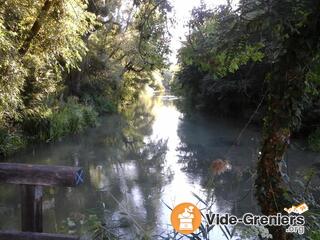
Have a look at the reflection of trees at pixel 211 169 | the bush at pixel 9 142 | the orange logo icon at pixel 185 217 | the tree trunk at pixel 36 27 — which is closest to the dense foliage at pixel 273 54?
the orange logo icon at pixel 185 217

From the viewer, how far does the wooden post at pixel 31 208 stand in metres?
3.34

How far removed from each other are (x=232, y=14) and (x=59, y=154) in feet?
36.9

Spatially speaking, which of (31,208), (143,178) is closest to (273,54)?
(31,208)

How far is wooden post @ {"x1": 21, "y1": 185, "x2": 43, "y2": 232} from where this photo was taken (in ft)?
11.0

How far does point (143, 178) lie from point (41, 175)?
22.1 feet

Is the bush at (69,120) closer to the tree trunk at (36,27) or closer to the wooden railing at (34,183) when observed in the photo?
the tree trunk at (36,27)

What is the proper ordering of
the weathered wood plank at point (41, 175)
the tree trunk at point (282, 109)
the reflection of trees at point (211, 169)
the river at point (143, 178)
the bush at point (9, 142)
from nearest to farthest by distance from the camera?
the tree trunk at point (282, 109)
the weathered wood plank at point (41, 175)
the river at point (143, 178)
the reflection of trees at point (211, 169)
the bush at point (9, 142)

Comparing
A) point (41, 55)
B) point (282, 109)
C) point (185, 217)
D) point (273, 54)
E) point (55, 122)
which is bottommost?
point (185, 217)

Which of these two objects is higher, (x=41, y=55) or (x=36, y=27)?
(x=36, y=27)

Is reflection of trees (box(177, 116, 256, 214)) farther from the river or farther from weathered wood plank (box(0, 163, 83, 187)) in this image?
weathered wood plank (box(0, 163, 83, 187))

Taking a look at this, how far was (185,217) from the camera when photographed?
3018mm

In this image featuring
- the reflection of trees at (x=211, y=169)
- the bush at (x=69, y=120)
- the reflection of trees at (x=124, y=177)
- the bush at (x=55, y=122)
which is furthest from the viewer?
the bush at (x=69, y=120)

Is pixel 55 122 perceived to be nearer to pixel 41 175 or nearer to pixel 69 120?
pixel 69 120

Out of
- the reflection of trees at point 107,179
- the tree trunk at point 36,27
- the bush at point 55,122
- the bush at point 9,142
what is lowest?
the reflection of trees at point 107,179
